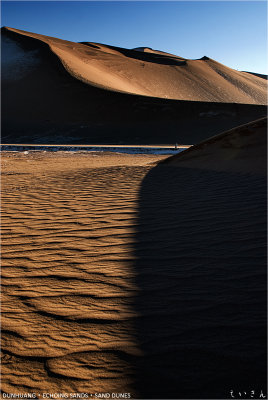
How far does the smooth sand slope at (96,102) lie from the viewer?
30078 mm

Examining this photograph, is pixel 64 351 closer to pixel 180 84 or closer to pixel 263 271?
pixel 263 271

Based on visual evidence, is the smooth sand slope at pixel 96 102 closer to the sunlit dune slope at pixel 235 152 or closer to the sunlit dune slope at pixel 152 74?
the sunlit dune slope at pixel 152 74

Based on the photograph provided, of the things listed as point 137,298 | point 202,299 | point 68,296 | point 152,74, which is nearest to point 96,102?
point 152,74

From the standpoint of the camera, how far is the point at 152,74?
53.2 meters

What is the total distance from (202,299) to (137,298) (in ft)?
1.63

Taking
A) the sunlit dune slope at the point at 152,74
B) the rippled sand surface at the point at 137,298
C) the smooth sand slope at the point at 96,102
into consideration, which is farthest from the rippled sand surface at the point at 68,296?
the sunlit dune slope at the point at 152,74

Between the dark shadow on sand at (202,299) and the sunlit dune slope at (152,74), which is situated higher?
the sunlit dune slope at (152,74)

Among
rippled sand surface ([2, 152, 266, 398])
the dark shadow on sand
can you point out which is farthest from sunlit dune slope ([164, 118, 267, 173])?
the dark shadow on sand

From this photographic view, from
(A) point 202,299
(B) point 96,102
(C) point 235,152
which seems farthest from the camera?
(B) point 96,102

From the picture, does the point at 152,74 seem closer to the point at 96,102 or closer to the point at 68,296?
the point at 96,102

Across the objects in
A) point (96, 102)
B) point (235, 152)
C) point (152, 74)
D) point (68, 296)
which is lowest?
point (68, 296)

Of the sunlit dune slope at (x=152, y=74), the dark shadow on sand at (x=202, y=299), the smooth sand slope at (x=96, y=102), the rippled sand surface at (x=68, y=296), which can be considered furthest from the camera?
the sunlit dune slope at (x=152, y=74)

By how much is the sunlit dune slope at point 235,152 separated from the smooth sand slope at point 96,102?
18.1 meters

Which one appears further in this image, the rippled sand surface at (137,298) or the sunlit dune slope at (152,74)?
the sunlit dune slope at (152,74)
